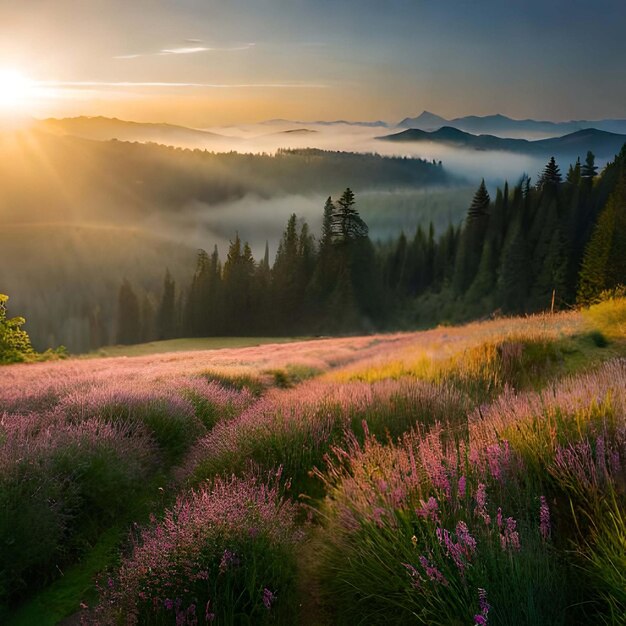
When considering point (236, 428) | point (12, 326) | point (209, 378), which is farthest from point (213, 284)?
point (236, 428)

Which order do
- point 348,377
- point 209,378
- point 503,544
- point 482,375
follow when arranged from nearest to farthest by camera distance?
point 503,544 < point 482,375 < point 348,377 < point 209,378

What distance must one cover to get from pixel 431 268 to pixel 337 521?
8735 centimetres

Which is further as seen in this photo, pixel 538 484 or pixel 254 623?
pixel 538 484

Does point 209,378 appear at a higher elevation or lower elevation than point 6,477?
lower

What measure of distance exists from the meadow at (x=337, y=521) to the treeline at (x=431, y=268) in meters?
56.2

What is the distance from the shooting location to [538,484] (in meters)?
3.23

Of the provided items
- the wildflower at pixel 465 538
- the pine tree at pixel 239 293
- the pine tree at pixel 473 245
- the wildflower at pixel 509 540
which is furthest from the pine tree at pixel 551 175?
the wildflower at pixel 465 538

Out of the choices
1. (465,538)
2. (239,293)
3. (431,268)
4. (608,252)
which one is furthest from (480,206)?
(465,538)

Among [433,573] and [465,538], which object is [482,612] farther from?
[433,573]

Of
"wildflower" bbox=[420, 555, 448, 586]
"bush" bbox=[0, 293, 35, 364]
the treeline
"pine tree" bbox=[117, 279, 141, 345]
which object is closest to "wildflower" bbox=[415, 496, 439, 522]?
"wildflower" bbox=[420, 555, 448, 586]

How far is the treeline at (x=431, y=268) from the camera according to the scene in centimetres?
6506

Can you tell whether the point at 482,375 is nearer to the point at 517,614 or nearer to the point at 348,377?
the point at 348,377

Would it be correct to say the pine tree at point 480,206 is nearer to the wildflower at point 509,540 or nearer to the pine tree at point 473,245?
the pine tree at point 473,245

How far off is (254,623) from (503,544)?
5.36 ft
